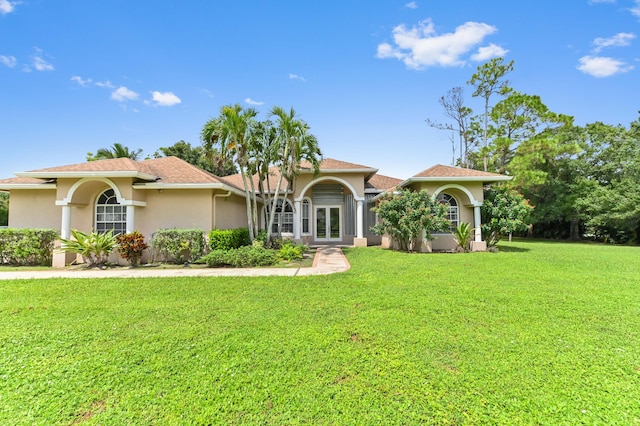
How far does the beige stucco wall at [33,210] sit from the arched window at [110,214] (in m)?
2.09

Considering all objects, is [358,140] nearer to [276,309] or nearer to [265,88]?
[265,88]

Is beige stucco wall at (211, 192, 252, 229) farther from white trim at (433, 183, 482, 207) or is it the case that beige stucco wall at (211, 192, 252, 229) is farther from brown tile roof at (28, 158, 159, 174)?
white trim at (433, 183, 482, 207)

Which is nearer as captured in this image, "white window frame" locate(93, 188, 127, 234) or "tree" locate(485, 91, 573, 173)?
"white window frame" locate(93, 188, 127, 234)

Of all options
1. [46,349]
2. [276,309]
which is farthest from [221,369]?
[46,349]

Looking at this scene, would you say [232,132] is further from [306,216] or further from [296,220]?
[306,216]

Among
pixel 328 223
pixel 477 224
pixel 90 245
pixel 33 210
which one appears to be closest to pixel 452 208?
pixel 477 224

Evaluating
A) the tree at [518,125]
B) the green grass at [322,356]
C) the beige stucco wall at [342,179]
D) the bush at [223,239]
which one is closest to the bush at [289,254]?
the bush at [223,239]

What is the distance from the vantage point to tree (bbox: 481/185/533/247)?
15.2 meters

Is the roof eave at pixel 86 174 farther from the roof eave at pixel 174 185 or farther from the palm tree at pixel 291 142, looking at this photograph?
the palm tree at pixel 291 142

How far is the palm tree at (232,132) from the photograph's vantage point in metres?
12.9

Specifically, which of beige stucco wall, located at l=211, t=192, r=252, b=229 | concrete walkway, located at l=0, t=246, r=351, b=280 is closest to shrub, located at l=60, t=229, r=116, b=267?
concrete walkway, located at l=0, t=246, r=351, b=280

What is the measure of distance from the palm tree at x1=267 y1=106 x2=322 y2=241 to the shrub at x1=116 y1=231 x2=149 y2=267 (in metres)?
5.82

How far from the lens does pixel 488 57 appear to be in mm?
27938

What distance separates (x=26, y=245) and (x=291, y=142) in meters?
12.1
